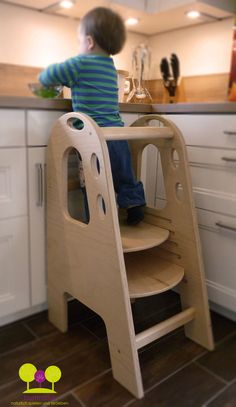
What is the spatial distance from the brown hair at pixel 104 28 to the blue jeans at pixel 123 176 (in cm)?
31

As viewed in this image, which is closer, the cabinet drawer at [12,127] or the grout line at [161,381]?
the grout line at [161,381]

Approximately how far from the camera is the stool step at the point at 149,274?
111cm

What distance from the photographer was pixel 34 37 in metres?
1.67

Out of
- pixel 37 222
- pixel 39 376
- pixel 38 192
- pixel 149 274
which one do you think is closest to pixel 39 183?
A: pixel 38 192

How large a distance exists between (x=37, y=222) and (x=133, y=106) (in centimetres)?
58

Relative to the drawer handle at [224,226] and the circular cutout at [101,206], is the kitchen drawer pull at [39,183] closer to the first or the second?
the circular cutout at [101,206]

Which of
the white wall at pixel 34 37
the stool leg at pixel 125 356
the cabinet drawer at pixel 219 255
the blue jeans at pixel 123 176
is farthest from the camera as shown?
the white wall at pixel 34 37

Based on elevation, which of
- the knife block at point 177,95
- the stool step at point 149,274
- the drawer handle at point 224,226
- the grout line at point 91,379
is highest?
the knife block at point 177,95

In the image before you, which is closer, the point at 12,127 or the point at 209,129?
the point at 12,127

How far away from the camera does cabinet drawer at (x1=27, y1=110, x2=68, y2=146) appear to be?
3.88 feet

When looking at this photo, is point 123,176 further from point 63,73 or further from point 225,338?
point 225,338

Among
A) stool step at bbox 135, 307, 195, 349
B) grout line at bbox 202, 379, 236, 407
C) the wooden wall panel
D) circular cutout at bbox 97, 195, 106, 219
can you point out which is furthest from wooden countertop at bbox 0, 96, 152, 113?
grout line at bbox 202, 379, 236, 407

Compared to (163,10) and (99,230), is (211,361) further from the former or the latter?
(163,10)

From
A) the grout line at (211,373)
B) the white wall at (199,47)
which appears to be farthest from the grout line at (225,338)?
the white wall at (199,47)
